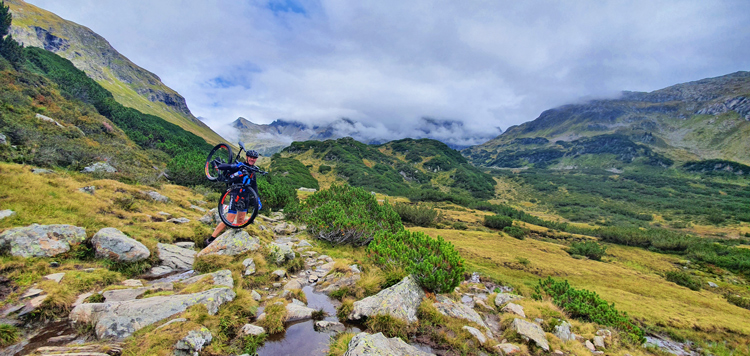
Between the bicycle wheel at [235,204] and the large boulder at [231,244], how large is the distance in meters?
2.81

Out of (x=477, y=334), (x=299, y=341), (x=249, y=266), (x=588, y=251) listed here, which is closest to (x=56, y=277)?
(x=249, y=266)

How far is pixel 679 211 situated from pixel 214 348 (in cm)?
14543

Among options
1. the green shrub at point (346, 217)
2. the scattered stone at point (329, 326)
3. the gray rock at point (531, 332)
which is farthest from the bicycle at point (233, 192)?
the green shrub at point (346, 217)

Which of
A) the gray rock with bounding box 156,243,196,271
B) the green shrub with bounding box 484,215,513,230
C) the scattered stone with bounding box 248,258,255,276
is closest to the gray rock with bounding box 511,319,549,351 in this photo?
the scattered stone with bounding box 248,258,255,276

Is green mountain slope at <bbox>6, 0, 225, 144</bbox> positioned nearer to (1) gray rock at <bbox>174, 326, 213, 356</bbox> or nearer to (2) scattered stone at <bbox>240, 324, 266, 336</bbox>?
(2) scattered stone at <bbox>240, 324, 266, 336</bbox>

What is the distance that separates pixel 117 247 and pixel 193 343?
6297mm

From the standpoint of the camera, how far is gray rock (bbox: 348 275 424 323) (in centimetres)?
893

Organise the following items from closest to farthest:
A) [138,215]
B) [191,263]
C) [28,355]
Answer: [28,355]
[191,263]
[138,215]

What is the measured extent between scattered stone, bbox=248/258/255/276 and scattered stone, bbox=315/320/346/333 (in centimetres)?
422

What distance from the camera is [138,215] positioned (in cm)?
→ 1277

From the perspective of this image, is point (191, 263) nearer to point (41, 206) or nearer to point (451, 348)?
point (41, 206)

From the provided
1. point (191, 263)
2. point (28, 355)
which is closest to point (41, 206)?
point (191, 263)

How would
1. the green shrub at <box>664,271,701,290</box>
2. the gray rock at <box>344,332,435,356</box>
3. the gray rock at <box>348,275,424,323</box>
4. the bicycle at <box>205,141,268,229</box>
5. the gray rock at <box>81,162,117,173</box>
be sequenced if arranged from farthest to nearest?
1. the green shrub at <box>664,271,701,290</box>
2. the gray rock at <box>81,162,117,173</box>
3. the gray rock at <box>348,275,424,323</box>
4. the bicycle at <box>205,141,268,229</box>
5. the gray rock at <box>344,332,435,356</box>

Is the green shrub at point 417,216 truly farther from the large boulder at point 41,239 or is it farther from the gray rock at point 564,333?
the large boulder at point 41,239
